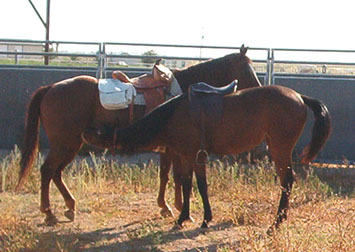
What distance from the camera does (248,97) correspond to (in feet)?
19.3

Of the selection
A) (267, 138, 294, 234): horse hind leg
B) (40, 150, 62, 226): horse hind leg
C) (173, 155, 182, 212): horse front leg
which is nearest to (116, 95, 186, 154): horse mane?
(173, 155, 182, 212): horse front leg

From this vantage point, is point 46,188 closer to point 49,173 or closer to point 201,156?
point 49,173

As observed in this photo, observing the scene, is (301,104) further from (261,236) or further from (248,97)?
(261,236)

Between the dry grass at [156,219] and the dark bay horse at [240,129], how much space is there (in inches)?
15.2

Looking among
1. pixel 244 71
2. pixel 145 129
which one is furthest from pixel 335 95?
pixel 145 129

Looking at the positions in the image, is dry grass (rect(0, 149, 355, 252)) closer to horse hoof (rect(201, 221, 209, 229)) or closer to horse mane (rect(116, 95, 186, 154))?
horse hoof (rect(201, 221, 209, 229))

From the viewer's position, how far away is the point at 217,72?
268 inches

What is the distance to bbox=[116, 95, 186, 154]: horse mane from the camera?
580 centimetres

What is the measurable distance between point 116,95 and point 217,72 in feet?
4.34

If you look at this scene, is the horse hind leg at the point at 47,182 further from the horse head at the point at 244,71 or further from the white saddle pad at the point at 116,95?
the horse head at the point at 244,71

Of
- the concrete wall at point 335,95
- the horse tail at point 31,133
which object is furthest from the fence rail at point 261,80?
the horse tail at point 31,133

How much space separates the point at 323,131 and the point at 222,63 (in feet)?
5.26

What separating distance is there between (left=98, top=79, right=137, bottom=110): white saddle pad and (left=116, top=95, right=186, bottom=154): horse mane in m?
0.55

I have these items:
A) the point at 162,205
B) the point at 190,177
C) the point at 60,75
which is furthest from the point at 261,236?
the point at 60,75
